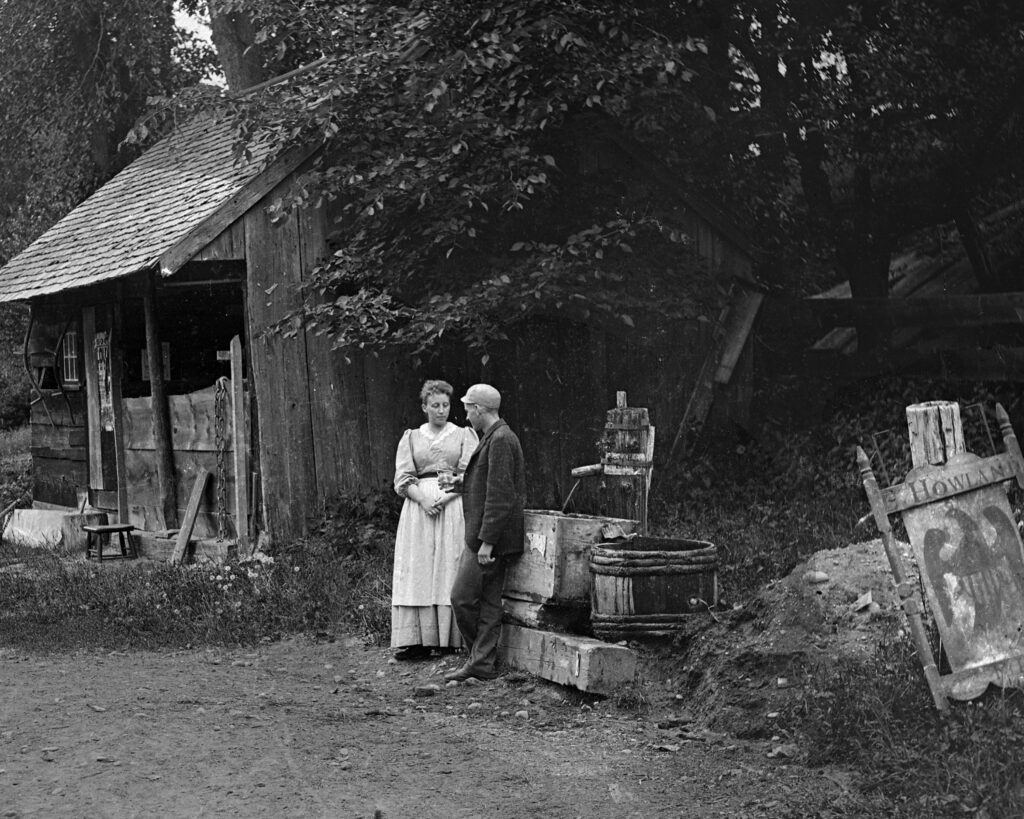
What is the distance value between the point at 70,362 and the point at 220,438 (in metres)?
4.70

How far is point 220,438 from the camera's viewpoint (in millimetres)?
12891

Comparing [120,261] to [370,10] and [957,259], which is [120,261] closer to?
[370,10]

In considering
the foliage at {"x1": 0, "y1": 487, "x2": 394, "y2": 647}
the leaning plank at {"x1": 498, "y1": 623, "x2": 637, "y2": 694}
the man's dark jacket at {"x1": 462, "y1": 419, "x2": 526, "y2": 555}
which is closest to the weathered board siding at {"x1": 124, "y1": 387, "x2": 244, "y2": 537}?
the foliage at {"x1": 0, "y1": 487, "x2": 394, "y2": 647}

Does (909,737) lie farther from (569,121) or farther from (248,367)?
(569,121)

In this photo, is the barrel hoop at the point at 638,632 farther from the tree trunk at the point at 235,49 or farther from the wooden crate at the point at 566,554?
the tree trunk at the point at 235,49

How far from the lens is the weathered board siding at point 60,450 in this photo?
653 inches

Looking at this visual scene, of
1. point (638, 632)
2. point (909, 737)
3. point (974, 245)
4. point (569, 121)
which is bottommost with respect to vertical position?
point (909, 737)

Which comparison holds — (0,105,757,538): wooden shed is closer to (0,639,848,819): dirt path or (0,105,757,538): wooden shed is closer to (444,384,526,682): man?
(0,639,848,819): dirt path

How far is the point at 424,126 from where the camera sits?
1224cm

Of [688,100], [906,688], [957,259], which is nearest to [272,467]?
[688,100]

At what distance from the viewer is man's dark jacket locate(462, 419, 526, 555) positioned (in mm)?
8141

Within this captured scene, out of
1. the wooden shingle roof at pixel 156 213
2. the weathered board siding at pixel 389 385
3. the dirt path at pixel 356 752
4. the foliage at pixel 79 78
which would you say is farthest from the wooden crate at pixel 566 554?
the foliage at pixel 79 78

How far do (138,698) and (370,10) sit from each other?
7.48m

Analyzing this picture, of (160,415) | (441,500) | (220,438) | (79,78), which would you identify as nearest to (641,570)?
(441,500)
